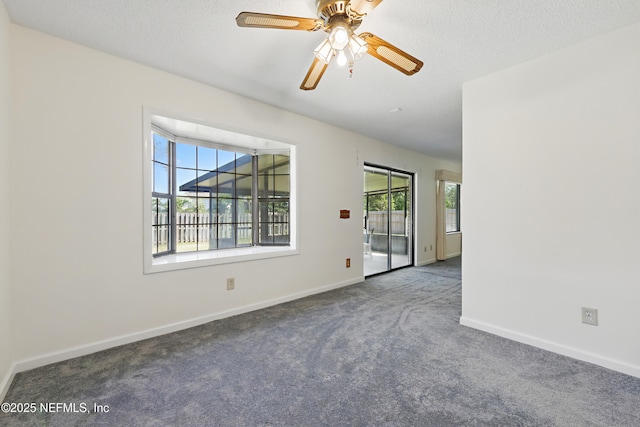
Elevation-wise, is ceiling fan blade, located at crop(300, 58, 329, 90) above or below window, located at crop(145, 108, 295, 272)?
above

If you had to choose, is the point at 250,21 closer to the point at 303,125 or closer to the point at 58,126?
the point at 58,126

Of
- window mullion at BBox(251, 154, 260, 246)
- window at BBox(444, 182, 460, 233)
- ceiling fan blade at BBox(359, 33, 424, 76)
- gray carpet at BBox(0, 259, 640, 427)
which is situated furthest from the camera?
window at BBox(444, 182, 460, 233)

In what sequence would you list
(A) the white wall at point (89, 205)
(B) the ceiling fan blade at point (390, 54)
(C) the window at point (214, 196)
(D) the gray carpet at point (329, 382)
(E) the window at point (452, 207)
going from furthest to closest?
(E) the window at point (452, 207)
(C) the window at point (214, 196)
(A) the white wall at point (89, 205)
(B) the ceiling fan blade at point (390, 54)
(D) the gray carpet at point (329, 382)

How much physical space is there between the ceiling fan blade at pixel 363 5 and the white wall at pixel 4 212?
216 cm

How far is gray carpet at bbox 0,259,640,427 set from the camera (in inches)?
60.2

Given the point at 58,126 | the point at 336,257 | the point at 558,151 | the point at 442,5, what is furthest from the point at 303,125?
the point at 558,151

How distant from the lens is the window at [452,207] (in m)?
7.06

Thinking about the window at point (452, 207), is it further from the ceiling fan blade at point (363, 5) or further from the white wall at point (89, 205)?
the ceiling fan blade at point (363, 5)

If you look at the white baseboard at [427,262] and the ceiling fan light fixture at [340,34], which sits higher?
the ceiling fan light fixture at [340,34]

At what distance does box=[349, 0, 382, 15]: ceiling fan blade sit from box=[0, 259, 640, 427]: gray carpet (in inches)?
85.9

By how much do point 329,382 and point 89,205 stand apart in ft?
7.37

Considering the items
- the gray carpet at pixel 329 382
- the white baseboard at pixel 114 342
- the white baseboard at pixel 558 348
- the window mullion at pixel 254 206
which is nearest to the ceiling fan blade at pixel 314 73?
the window mullion at pixel 254 206

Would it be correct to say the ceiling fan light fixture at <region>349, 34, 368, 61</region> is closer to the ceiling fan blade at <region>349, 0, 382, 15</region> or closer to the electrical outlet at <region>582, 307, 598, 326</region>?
the ceiling fan blade at <region>349, 0, 382, 15</region>

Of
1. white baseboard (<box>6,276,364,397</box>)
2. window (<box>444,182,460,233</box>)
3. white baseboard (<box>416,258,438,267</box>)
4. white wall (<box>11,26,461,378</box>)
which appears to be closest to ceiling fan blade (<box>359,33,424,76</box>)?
white wall (<box>11,26,461,378</box>)
